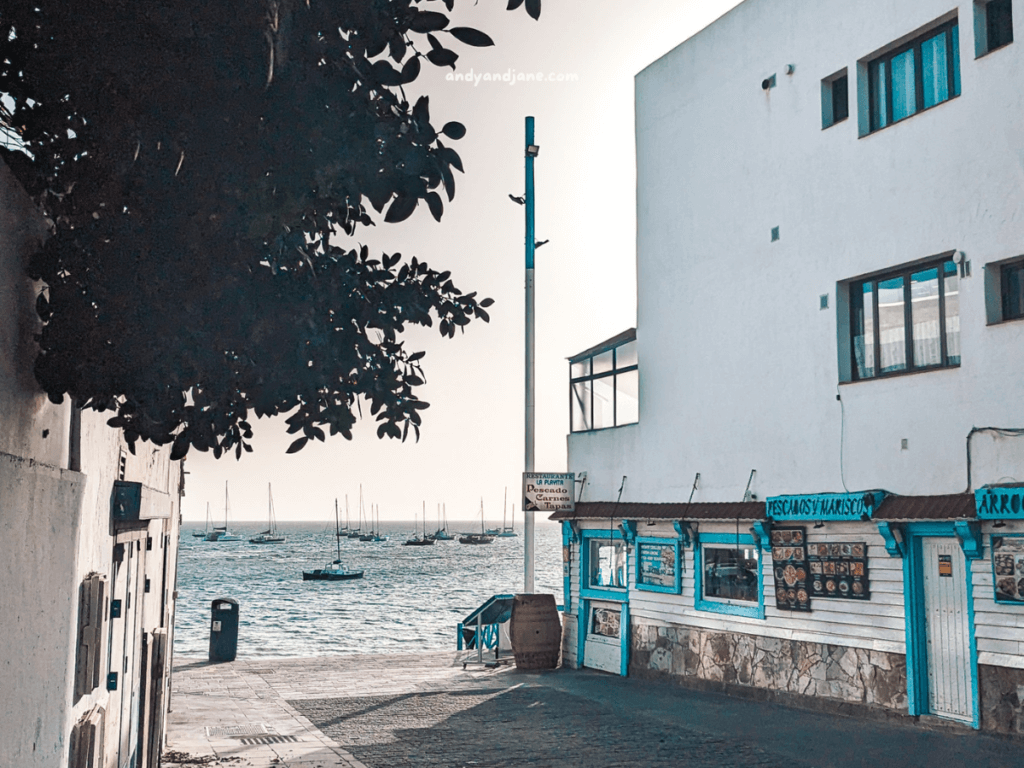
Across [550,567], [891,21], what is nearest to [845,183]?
[891,21]

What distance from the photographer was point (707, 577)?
18438mm

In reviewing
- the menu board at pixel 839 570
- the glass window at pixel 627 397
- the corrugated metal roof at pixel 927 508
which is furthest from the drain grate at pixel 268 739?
Answer: the glass window at pixel 627 397

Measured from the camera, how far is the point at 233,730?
14719 mm

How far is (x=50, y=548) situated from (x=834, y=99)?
14.7 metres

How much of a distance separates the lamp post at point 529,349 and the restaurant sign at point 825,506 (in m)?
6.49

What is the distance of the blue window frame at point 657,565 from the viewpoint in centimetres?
1908

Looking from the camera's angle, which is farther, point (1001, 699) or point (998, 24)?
point (998, 24)

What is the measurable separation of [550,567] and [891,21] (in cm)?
13031

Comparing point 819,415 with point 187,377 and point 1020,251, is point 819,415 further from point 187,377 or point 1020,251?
point 187,377

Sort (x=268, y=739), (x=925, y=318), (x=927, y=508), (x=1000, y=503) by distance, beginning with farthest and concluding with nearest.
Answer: (x=925, y=318) → (x=268, y=739) → (x=927, y=508) → (x=1000, y=503)

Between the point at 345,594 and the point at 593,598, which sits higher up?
the point at 593,598

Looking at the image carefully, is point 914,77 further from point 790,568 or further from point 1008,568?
point 790,568

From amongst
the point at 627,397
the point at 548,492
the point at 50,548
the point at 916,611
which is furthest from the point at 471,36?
the point at 548,492

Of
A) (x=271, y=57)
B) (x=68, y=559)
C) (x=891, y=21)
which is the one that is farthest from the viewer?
(x=891, y=21)
